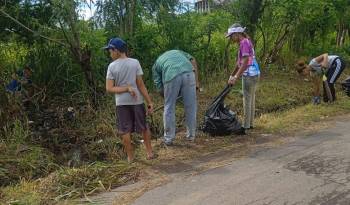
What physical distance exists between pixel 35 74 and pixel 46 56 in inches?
16.4

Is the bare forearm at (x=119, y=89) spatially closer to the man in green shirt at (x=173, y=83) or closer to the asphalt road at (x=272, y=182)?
the man in green shirt at (x=173, y=83)

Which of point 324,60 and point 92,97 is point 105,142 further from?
point 324,60

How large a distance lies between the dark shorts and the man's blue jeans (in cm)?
61

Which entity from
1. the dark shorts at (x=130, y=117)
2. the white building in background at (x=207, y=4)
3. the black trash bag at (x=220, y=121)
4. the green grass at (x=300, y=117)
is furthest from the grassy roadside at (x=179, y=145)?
the white building in background at (x=207, y=4)

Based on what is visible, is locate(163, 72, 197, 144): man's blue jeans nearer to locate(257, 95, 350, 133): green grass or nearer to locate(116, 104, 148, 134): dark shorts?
locate(116, 104, 148, 134): dark shorts

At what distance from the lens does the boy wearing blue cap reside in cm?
616

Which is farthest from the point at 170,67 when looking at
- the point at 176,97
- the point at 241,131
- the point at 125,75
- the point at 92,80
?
the point at 92,80

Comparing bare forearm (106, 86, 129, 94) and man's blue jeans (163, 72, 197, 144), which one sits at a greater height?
bare forearm (106, 86, 129, 94)

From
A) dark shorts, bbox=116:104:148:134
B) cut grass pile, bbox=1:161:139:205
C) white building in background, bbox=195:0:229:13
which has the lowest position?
cut grass pile, bbox=1:161:139:205

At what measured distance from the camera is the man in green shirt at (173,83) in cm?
679

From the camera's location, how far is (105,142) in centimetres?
747

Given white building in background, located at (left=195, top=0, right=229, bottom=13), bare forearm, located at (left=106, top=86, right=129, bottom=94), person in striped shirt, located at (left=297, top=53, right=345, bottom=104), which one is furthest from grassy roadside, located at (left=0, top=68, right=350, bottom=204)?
white building in background, located at (left=195, top=0, right=229, bottom=13)

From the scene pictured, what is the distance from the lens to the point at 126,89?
6.18m

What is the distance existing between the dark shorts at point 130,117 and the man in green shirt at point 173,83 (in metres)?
0.63
